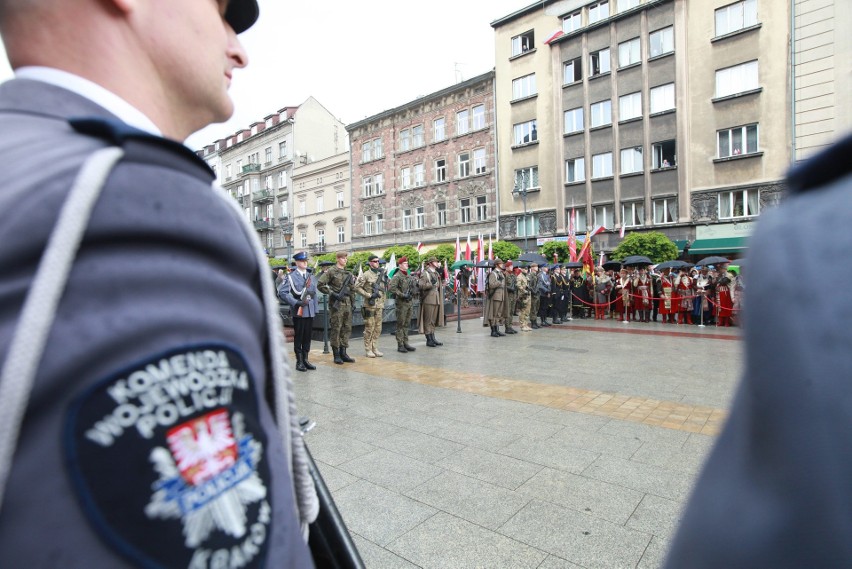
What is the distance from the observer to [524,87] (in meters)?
31.5

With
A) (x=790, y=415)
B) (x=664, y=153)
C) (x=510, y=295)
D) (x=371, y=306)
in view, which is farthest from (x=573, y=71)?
(x=790, y=415)

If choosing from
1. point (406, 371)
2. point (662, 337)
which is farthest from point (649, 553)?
point (662, 337)

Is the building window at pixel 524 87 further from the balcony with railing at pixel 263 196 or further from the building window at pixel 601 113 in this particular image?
the balcony with railing at pixel 263 196

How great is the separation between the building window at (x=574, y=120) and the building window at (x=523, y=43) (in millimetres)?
5374

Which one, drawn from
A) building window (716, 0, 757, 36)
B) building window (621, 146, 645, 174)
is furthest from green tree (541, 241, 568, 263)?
building window (716, 0, 757, 36)

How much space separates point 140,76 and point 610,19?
1250 inches

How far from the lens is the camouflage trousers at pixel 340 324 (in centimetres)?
932

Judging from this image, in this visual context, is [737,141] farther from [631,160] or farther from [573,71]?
[573,71]

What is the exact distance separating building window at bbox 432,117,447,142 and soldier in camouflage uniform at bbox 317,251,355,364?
28.2m

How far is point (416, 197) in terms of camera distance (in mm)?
37406

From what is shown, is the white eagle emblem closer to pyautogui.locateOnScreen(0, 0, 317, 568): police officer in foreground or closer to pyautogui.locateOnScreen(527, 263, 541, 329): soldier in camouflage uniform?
pyautogui.locateOnScreen(0, 0, 317, 568): police officer in foreground

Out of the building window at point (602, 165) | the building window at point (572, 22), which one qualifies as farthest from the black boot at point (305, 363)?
the building window at point (572, 22)

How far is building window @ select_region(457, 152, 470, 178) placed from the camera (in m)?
34.4

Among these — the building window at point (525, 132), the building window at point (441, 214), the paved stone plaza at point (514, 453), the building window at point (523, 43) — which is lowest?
the paved stone plaza at point (514, 453)
